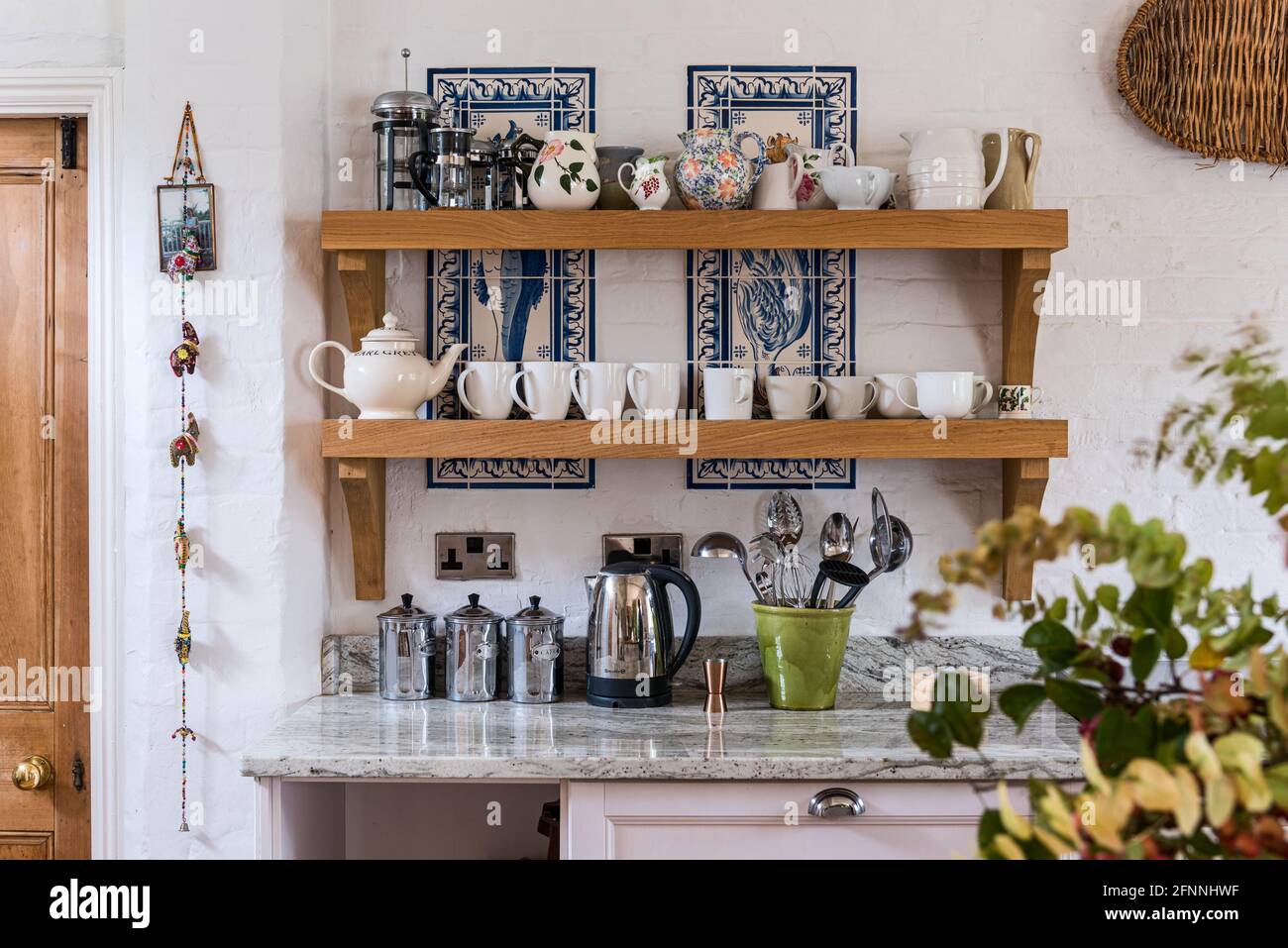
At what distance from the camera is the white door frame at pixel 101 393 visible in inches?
83.7

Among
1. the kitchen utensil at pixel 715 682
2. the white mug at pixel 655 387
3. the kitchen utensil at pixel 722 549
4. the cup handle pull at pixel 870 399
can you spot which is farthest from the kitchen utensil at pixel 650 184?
the kitchen utensil at pixel 715 682

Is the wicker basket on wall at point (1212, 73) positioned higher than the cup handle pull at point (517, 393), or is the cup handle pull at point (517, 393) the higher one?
the wicker basket on wall at point (1212, 73)

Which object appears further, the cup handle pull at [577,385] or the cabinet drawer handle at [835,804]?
the cup handle pull at [577,385]

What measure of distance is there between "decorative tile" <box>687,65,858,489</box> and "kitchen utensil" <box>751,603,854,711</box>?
338 millimetres

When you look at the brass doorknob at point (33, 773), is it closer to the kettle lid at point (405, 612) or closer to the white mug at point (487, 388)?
the kettle lid at point (405, 612)

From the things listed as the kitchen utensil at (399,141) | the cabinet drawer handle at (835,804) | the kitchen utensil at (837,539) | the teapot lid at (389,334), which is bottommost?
the cabinet drawer handle at (835,804)

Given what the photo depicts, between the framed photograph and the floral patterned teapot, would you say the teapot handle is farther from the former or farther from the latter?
the floral patterned teapot

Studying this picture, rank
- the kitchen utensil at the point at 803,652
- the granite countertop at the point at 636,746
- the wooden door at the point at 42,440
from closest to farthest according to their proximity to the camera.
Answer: the granite countertop at the point at 636,746 < the kitchen utensil at the point at 803,652 < the wooden door at the point at 42,440

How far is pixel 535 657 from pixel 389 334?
65 cm

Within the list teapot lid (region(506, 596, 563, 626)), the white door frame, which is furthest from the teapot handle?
teapot lid (region(506, 596, 563, 626))

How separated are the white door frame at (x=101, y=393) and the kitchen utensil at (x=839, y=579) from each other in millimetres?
1327

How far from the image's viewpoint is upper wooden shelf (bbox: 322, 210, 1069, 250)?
2006mm
